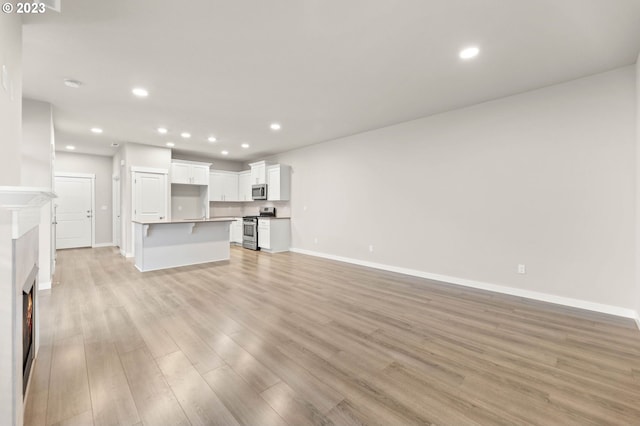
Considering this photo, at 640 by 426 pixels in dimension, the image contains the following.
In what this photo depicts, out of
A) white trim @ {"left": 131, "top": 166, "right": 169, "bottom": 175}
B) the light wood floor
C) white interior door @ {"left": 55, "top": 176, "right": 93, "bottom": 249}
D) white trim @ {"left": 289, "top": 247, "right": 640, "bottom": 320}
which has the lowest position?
the light wood floor

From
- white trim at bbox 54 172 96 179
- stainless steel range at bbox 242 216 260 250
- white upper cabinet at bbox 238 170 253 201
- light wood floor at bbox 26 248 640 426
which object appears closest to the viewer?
light wood floor at bbox 26 248 640 426

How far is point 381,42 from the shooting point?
262 centimetres

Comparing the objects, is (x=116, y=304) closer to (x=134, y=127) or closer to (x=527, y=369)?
(x=134, y=127)

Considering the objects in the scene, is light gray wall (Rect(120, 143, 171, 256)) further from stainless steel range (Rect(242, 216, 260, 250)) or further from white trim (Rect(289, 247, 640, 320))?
white trim (Rect(289, 247, 640, 320))

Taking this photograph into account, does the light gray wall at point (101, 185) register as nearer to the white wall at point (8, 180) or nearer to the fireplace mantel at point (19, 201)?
the white wall at point (8, 180)

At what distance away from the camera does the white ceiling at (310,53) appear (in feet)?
7.26

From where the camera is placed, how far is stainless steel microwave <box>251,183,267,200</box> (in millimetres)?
7965

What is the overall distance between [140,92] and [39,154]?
181 cm

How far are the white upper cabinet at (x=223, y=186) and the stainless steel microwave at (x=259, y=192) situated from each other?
1.00 metres

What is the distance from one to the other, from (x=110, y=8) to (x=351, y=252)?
520cm

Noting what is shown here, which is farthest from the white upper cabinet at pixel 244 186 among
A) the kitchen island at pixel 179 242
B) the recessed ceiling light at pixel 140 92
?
the recessed ceiling light at pixel 140 92

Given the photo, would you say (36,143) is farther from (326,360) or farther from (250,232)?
(326,360)

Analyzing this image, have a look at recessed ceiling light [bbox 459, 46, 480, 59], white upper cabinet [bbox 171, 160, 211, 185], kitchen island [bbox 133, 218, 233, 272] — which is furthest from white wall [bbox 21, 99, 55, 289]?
recessed ceiling light [bbox 459, 46, 480, 59]

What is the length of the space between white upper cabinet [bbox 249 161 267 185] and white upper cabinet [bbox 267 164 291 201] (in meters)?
0.21
